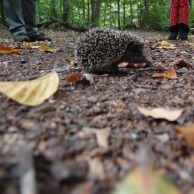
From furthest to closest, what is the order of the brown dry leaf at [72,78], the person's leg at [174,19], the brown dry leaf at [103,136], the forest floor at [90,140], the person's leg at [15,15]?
the person's leg at [174,19] < the person's leg at [15,15] < the brown dry leaf at [72,78] < the brown dry leaf at [103,136] < the forest floor at [90,140]

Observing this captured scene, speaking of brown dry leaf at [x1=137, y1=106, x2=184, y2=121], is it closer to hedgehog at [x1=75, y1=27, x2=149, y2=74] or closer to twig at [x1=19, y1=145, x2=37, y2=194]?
twig at [x1=19, y1=145, x2=37, y2=194]

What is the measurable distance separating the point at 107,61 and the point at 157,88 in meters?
1.05

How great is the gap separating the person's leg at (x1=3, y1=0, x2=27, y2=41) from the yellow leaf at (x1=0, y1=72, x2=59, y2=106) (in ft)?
14.5

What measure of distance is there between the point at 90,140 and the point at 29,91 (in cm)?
68

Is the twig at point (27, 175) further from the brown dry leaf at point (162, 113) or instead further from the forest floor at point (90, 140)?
the brown dry leaf at point (162, 113)

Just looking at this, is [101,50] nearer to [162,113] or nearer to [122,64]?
[122,64]

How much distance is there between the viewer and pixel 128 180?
1.06 meters

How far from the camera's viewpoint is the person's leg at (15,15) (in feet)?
19.9

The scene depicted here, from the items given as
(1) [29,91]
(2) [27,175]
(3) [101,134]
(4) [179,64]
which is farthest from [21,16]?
(2) [27,175]

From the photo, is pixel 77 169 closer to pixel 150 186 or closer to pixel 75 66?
pixel 150 186

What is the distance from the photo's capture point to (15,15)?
6.12 meters

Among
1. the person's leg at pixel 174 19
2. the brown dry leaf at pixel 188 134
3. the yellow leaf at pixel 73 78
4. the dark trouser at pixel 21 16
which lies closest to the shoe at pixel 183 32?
the person's leg at pixel 174 19

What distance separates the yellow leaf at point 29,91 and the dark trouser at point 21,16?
4.43 metres

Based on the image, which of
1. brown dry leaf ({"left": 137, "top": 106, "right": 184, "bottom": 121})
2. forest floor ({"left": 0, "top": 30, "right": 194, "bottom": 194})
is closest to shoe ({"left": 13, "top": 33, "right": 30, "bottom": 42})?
forest floor ({"left": 0, "top": 30, "right": 194, "bottom": 194})
